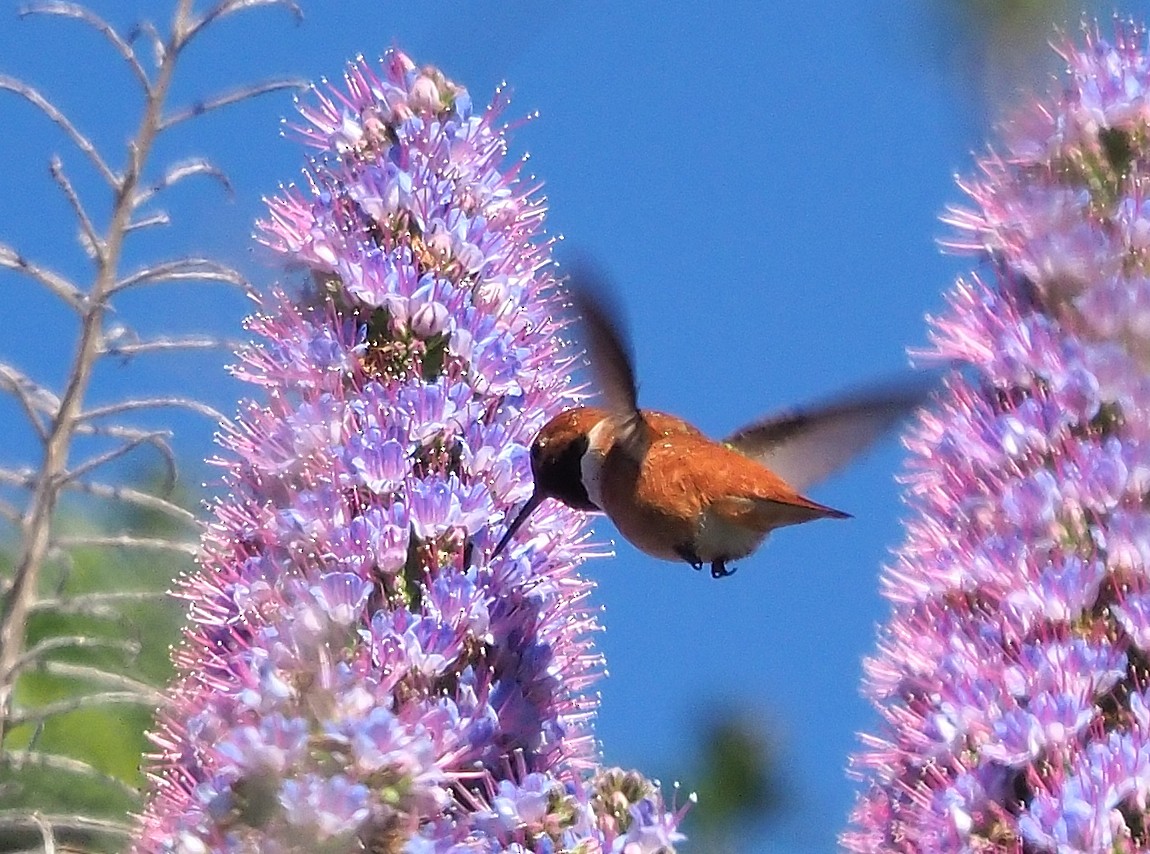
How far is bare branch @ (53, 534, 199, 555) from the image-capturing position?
12.9 ft

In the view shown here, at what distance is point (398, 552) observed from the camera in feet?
11.4

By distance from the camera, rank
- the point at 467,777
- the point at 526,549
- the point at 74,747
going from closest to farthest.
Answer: the point at 467,777 → the point at 526,549 → the point at 74,747

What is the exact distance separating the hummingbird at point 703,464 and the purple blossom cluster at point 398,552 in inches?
9.9

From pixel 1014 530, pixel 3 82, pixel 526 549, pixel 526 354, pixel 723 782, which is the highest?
pixel 3 82

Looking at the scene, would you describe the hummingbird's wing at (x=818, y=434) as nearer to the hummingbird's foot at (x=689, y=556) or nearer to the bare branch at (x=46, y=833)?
the hummingbird's foot at (x=689, y=556)

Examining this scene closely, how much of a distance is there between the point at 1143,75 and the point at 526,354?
161 cm

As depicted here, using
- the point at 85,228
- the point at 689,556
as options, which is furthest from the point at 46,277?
the point at 689,556

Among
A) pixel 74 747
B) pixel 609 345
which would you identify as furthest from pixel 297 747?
pixel 74 747

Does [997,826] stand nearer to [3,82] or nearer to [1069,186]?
[1069,186]

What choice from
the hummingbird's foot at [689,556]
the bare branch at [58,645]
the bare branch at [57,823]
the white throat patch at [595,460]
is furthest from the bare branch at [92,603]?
the hummingbird's foot at [689,556]

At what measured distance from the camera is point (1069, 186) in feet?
12.0

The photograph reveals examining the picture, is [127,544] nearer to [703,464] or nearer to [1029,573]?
[703,464]

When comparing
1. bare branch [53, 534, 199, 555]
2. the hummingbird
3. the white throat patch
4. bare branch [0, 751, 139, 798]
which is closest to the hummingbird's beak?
the white throat patch

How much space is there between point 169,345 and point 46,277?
0.92 meters
